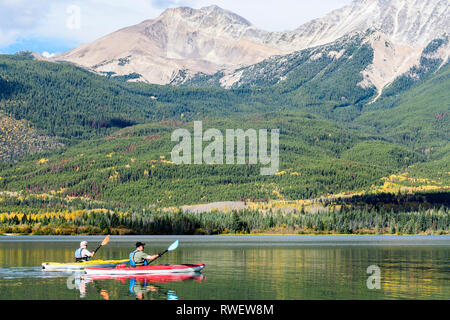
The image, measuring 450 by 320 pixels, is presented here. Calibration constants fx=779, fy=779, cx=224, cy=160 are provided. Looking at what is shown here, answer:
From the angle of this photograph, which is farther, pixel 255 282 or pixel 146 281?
pixel 146 281

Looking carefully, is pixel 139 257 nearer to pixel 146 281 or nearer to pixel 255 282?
pixel 146 281

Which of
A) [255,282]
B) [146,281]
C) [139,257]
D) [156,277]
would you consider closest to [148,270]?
[156,277]

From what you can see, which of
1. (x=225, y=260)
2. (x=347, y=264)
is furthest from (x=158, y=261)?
(x=347, y=264)

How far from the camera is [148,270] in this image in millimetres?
116625

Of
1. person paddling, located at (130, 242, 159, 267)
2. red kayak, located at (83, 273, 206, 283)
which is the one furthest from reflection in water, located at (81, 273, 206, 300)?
person paddling, located at (130, 242, 159, 267)

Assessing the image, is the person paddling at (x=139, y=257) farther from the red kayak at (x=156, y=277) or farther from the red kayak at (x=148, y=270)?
the red kayak at (x=156, y=277)

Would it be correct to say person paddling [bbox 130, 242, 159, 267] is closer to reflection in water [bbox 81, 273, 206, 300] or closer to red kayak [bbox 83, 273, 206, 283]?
red kayak [bbox 83, 273, 206, 283]

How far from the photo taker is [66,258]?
166m

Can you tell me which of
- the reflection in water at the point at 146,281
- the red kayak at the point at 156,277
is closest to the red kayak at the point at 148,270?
the red kayak at the point at 156,277

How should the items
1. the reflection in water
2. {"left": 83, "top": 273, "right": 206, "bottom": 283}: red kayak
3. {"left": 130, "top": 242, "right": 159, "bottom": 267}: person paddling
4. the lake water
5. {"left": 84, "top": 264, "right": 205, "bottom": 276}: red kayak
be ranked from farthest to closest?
{"left": 84, "top": 264, "right": 205, "bottom": 276}: red kayak
{"left": 130, "top": 242, "right": 159, "bottom": 267}: person paddling
{"left": 83, "top": 273, "right": 206, "bottom": 283}: red kayak
the reflection in water
the lake water

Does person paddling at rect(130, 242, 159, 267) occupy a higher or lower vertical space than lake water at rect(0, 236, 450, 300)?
higher

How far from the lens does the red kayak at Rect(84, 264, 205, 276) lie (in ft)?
383
